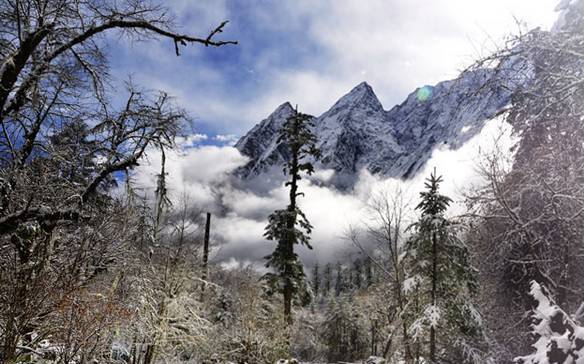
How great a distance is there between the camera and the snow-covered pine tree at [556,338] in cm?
325

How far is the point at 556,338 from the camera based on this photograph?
336cm

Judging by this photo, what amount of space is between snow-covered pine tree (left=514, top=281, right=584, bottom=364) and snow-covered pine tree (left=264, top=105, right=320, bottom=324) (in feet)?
55.7

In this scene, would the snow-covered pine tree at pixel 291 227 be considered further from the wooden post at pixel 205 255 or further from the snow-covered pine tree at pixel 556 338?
the snow-covered pine tree at pixel 556 338

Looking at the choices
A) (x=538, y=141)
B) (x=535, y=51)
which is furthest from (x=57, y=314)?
(x=538, y=141)

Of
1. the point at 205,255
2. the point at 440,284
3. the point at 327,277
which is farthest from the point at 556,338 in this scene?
the point at 327,277

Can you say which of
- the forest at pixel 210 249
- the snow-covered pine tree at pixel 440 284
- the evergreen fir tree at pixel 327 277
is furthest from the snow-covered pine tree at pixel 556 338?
the evergreen fir tree at pixel 327 277

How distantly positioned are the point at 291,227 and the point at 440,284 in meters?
7.91

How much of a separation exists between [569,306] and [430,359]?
28.4 ft

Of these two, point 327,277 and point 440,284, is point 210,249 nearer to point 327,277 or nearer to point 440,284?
point 440,284

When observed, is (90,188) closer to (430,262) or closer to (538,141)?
(538,141)

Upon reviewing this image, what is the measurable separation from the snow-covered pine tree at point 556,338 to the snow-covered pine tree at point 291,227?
55.7 feet

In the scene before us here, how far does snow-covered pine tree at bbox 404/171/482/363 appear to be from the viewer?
690 inches

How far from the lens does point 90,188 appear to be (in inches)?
319

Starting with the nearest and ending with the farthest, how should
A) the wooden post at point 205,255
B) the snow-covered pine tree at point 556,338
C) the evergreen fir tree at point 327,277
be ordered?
the snow-covered pine tree at point 556,338, the wooden post at point 205,255, the evergreen fir tree at point 327,277
